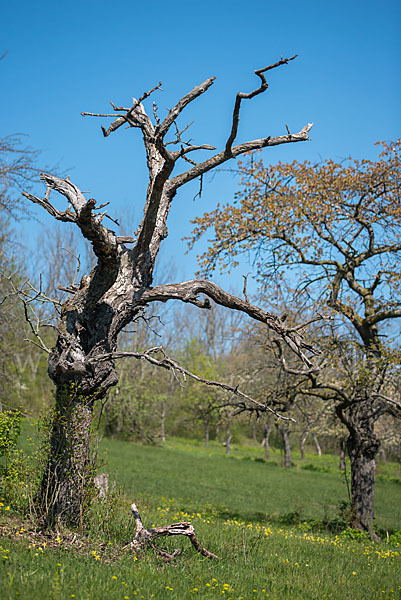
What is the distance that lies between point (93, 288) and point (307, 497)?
55.3 feet

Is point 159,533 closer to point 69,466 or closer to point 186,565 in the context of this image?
point 186,565

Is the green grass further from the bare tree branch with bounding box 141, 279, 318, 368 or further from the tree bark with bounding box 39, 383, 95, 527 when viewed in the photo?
the bare tree branch with bounding box 141, 279, 318, 368

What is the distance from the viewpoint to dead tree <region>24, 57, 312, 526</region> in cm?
677

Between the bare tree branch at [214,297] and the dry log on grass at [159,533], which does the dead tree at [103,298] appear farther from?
the dry log on grass at [159,533]

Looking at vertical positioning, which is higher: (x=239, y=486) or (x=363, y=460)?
(x=363, y=460)

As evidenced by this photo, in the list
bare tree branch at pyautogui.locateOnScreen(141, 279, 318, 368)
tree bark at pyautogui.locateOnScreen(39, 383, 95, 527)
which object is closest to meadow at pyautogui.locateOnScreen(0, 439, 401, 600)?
tree bark at pyautogui.locateOnScreen(39, 383, 95, 527)

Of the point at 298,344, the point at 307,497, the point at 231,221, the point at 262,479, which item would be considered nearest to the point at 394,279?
the point at 231,221

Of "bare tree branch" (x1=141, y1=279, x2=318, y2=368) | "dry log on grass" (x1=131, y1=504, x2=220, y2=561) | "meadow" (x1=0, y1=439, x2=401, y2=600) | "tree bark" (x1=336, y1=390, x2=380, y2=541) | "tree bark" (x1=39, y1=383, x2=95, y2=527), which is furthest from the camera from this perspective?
"tree bark" (x1=336, y1=390, x2=380, y2=541)

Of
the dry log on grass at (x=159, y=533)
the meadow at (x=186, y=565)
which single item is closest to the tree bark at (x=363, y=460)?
the meadow at (x=186, y=565)

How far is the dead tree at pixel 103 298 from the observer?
6770 mm

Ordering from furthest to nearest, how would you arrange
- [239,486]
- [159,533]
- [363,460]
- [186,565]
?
[239,486] → [363,460] → [159,533] → [186,565]

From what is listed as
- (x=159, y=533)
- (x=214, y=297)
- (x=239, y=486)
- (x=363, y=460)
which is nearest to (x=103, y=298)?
(x=214, y=297)

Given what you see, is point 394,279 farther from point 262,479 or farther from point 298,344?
point 262,479

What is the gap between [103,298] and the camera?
24.6 feet
